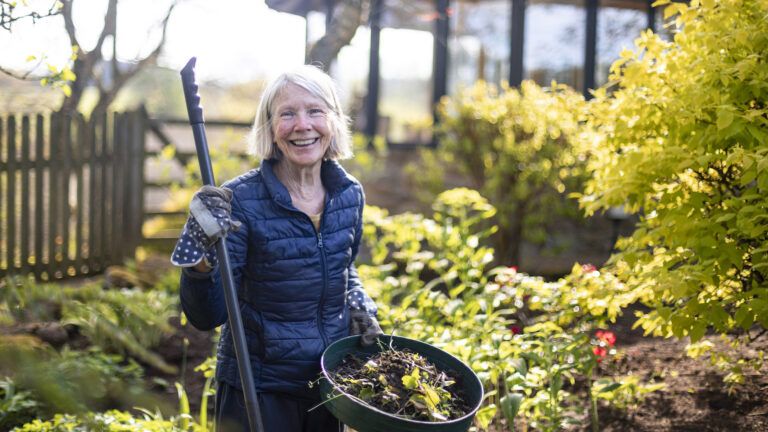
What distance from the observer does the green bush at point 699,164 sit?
103 inches

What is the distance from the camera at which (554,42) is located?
387 inches

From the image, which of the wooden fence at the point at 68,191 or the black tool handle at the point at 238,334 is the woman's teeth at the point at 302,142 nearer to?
the black tool handle at the point at 238,334

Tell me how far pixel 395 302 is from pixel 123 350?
188cm

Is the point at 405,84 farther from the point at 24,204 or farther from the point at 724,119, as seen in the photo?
the point at 724,119

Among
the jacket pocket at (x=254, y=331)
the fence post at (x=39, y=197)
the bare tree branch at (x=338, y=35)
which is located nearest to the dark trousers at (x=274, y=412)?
the jacket pocket at (x=254, y=331)

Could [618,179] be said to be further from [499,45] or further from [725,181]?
[499,45]

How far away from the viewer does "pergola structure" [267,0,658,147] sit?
31.9 feet

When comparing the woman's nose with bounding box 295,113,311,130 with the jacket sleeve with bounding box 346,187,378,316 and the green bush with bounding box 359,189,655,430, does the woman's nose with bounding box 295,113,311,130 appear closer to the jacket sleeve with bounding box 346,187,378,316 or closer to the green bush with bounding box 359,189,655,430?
the jacket sleeve with bounding box 346,187,378,316

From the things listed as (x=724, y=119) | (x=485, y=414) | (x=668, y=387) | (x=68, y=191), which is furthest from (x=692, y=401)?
(x=68, y=191)

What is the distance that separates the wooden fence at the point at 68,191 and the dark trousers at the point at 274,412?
460 cm

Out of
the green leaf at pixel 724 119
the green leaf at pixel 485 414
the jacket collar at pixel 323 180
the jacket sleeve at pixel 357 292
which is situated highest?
the green leaf at pixel 724 119

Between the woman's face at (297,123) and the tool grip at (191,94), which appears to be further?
the woman's face at (297,123)

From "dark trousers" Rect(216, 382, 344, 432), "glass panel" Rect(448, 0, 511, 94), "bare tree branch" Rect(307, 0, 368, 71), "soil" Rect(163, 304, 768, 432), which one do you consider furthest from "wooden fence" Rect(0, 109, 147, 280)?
"dark trousers" Rect(216, 382, 344, 432)

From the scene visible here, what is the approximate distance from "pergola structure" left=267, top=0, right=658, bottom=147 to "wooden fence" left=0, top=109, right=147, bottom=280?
3357mm
